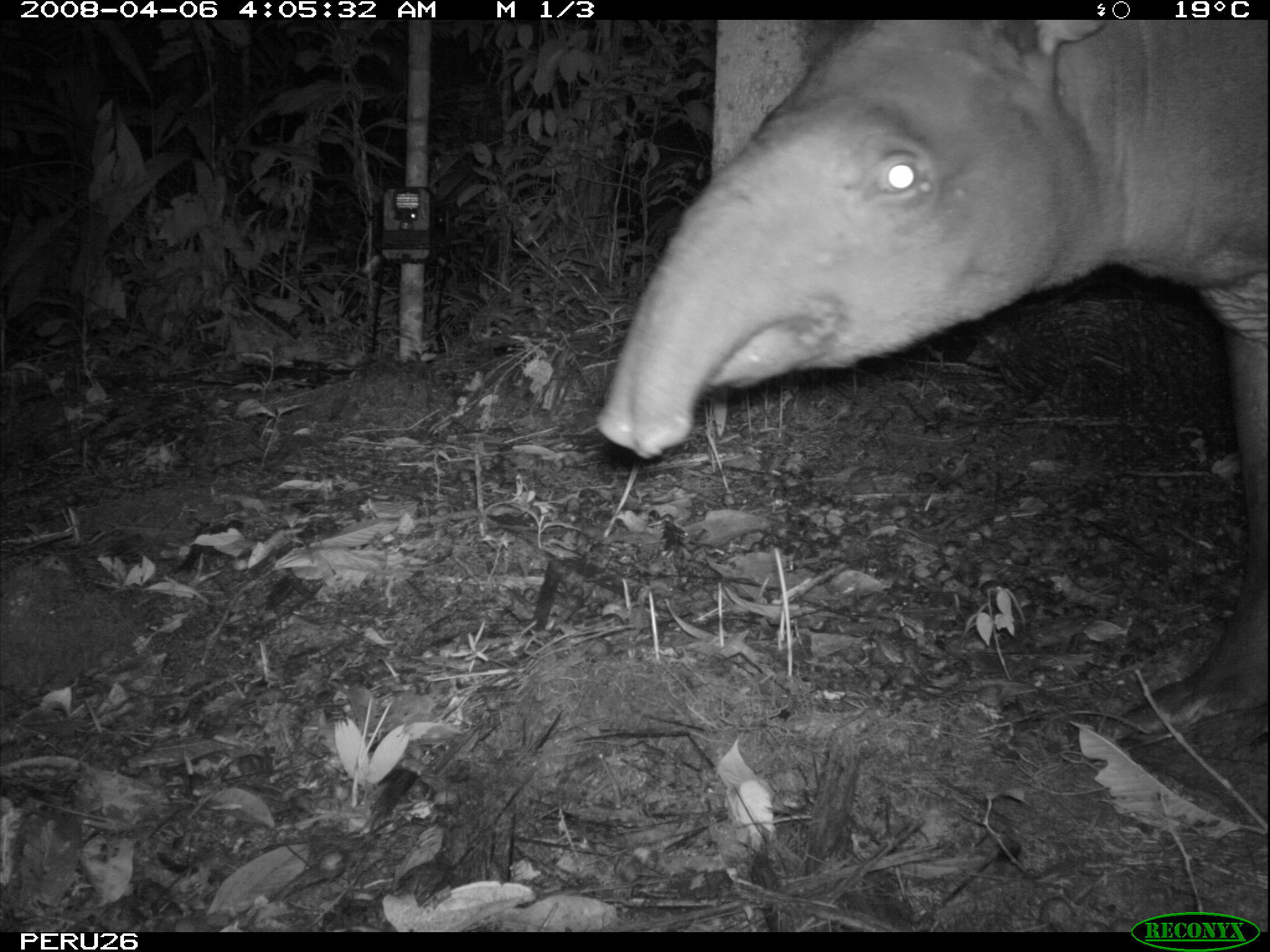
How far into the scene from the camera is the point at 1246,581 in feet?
6.85

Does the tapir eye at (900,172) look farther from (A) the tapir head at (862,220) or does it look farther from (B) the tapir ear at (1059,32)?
(B) the tapir ear at (1059,32)

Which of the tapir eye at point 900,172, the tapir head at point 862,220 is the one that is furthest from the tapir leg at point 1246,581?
the tapir eye at point 900,172

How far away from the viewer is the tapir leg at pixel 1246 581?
1.91 metres

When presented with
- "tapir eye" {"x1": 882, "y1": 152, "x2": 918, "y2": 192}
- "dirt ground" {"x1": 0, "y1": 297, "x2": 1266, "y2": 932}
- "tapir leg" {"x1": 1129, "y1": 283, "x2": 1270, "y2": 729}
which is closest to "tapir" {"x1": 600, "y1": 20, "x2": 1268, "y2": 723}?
"tapir eye" {"x1": 882, "y1": 152, "x2": 918, "y2": 192}

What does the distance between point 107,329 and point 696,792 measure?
154 inches

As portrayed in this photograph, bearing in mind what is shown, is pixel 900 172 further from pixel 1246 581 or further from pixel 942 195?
pixel 1246 581

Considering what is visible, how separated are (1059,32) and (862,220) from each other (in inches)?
17.6

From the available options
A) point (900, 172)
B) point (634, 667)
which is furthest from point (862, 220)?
point (634, 667)

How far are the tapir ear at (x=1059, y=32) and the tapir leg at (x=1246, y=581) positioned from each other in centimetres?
59

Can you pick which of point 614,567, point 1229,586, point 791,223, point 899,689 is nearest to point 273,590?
point 614,567

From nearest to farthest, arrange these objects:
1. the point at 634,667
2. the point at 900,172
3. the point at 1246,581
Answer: the point at 900,172 → the point at 1246,581 → the point at 634,667

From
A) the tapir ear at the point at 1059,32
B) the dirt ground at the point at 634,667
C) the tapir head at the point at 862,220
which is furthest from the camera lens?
the dirt ground at the point at 634,667

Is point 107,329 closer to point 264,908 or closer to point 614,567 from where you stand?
point 614,567

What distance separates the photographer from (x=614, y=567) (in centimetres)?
270
